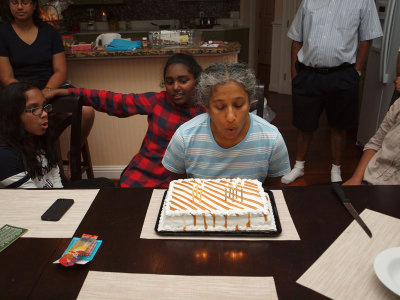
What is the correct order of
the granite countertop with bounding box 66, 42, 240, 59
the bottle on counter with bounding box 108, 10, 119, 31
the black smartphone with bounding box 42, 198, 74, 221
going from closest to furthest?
the black smartphone with bounding box 42, 198, 74, 221, the granite countertop with bounding box 66, 42, 240, 59, the bottle on counter with bounding box 108, 10, 119, 31

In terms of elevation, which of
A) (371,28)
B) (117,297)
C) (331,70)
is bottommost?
(117,297)

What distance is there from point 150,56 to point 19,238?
70.6 inches

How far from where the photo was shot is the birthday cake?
3.25 ft

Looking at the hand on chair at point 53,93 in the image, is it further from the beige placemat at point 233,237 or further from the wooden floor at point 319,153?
the wooden floor at point 319,153

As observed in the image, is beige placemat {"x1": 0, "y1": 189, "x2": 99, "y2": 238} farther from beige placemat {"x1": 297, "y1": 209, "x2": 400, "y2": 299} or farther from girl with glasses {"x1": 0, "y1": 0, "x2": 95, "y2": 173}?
girl with glasses {"x1": 0, "y1": 0, "x2": 95, "y2": 173}

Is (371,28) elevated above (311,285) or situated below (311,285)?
above

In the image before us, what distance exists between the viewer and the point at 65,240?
3.33ft

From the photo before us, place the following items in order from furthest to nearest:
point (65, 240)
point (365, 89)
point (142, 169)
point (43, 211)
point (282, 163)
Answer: point (365, 89) < point (142, 169) < point (282, 163) < point (43, 211) < point (65, 240)

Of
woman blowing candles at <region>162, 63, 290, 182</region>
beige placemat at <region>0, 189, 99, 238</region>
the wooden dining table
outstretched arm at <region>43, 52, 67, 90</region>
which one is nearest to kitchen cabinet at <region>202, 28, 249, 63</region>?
outstretched arm at <region>43, 52, 67, 90</region>

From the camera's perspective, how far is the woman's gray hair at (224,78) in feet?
4.15

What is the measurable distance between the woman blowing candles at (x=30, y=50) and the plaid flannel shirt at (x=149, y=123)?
530mm


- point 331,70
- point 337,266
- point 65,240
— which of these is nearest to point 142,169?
point 65,240

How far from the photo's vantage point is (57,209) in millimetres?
1144

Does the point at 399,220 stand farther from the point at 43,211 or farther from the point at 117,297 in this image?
the point at 43,211
